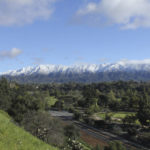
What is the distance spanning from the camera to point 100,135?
51.1 metres

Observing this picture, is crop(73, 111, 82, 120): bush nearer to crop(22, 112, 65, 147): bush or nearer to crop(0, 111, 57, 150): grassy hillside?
crop(22, 112, 65, 147): bush

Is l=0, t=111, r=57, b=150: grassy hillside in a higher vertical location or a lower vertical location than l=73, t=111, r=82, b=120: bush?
higher

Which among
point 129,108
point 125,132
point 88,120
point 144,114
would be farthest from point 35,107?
point 129,108

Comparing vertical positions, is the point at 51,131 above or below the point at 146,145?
above

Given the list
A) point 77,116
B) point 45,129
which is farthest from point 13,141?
point 77,116

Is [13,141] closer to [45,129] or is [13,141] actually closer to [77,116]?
[45,129]

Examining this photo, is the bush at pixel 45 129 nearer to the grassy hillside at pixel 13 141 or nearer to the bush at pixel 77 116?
the grassy hillside at pixel 13 141

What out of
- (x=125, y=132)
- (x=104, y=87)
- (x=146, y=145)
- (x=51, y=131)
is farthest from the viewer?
(x=104, y=87)

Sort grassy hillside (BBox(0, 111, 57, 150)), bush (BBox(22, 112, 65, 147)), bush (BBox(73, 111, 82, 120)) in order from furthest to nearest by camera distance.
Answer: bush (BBox(73, 111, 82, 120)) < bush (BBox(22, 112, 65, 147)) < grassy hillside (BBox(0, 111, 57, 150))

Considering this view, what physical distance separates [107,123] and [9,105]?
35900mm

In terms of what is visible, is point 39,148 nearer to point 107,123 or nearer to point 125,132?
point 125,132

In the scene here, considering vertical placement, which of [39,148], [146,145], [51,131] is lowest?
[146,145]

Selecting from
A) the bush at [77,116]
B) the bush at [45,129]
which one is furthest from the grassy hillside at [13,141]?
the bush at [77,116]

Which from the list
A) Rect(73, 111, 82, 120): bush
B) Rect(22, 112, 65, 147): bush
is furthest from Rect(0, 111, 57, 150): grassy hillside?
Rect(73, 111, 82, 120): bush
